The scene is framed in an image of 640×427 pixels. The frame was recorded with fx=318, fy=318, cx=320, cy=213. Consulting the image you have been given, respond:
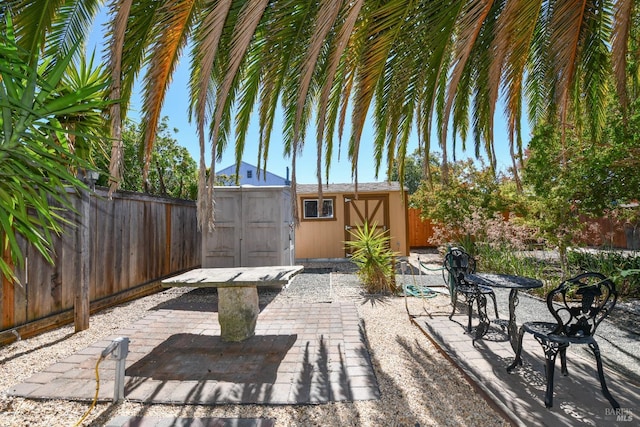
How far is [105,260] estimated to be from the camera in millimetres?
4828

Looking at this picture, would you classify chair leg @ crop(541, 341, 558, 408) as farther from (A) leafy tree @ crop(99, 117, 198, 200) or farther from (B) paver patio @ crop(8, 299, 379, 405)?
(A) leafy tree @ crop(99, 117, 198, 200)

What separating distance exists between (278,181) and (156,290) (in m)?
24.4

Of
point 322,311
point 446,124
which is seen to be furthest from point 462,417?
point 322,311

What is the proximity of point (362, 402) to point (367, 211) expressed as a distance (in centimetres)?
917

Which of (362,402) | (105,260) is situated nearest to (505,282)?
(362,402)

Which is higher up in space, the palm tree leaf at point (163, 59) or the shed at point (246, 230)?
the palm tree leaf at point (163, 59)

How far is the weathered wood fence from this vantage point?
3547mm

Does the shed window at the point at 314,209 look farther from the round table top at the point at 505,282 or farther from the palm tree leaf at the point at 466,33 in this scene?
the palm tree leaf at the point at 466,33

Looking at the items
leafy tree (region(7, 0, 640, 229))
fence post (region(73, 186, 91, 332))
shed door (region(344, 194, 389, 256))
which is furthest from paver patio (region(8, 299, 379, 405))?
shed door (region(344, 194, 389, 256))

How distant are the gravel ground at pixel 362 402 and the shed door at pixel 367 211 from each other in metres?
6.90

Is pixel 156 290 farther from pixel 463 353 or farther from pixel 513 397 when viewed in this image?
pixel 513 397

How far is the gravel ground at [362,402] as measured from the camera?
213 centimetres

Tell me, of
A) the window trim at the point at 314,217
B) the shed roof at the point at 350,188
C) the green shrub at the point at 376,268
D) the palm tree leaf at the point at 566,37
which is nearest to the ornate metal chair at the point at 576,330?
the palm tree leaf at the point at 566,37

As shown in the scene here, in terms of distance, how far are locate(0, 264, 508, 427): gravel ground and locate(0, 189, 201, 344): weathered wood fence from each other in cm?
31
